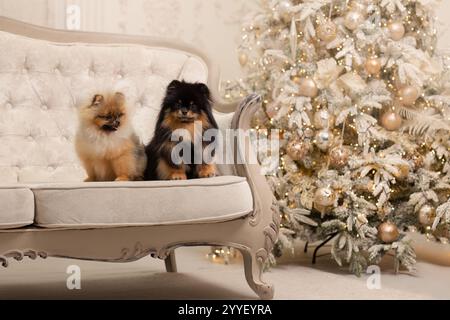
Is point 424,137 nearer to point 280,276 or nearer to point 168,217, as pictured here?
point 280,276

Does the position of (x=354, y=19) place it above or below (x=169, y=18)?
below

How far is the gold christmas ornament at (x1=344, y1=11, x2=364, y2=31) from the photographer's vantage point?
10.1 ft

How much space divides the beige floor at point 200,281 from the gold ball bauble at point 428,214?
243mm

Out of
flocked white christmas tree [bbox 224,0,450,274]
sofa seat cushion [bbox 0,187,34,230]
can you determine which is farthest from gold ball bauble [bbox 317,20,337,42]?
sofa seat cushion [bbox 0,187,34,230]

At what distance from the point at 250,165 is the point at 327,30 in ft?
3.26

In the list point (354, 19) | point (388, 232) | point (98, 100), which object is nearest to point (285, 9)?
point (354, 19)

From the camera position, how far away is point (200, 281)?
2.84 m

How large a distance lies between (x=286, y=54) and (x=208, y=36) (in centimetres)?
120

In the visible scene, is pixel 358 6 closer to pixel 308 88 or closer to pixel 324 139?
pixel 308 88

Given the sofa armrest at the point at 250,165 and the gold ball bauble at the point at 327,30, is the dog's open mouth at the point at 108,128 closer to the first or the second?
the sofa armrest at the point at 250,165

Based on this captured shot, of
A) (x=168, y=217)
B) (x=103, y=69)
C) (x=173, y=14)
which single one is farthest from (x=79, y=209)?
(x=173, y=14)

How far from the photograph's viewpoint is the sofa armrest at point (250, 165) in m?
2.42

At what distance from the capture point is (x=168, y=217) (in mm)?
2176

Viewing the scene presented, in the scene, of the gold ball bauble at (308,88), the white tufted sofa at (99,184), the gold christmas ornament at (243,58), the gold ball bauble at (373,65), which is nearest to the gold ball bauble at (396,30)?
the gold ball bauble at (373,65)
